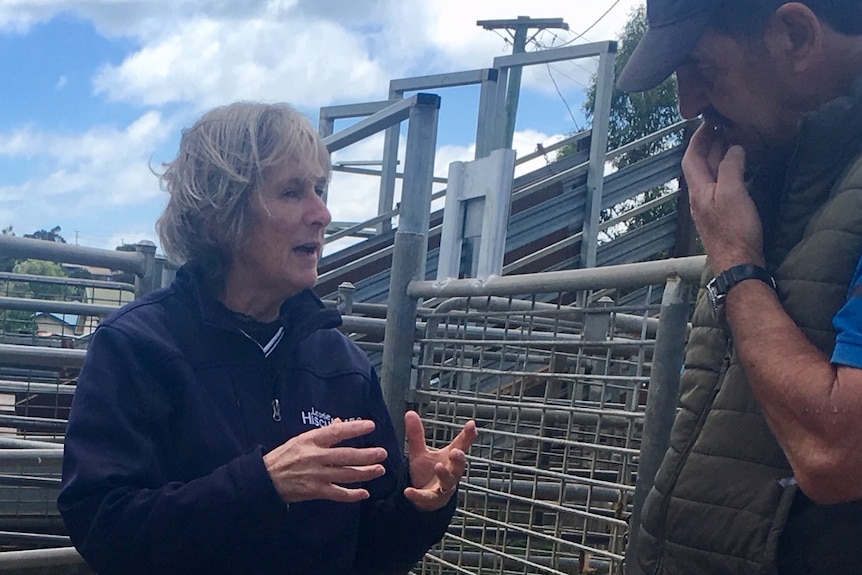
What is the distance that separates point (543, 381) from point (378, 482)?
622 millimetres

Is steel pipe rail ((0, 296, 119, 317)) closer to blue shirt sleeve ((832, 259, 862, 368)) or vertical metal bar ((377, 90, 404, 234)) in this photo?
vertical metal bar ((377, 90, 404, 234))

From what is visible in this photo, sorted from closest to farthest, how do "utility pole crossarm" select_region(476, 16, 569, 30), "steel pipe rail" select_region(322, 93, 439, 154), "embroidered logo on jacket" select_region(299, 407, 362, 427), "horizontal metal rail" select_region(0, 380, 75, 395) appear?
1. "embroidered logo on jacket" select_region(299, 407, 362, 427)
2. "steel pipe rail" select_region(322, 93, 439, 154)
3. "horizontal metal rail" select_region(0, 380, 75, 395)
4. "utility pole crossarm" select_region(476, 16, 569, 30)

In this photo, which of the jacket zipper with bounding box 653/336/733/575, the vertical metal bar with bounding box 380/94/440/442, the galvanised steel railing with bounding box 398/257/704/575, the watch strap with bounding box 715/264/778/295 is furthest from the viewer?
the vertical metal bar with bounding box 380/94/440/442

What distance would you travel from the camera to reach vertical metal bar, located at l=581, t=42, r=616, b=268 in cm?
794

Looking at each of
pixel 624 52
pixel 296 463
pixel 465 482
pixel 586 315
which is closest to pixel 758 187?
pixel 586 315

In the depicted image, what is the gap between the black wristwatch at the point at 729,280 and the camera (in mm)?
1740

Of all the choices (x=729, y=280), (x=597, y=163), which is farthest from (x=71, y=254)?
(x=597, y=163)

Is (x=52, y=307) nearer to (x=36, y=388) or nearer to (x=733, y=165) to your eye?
(x=36, y=388)

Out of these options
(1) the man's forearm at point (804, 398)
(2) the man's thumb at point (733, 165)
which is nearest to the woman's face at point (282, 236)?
(2) the man's thumb at point (733, 165)

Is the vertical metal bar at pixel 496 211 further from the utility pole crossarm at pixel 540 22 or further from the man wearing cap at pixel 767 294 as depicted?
the utility pole crossarm at pixel 540 22

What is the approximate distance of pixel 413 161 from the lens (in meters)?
3.56

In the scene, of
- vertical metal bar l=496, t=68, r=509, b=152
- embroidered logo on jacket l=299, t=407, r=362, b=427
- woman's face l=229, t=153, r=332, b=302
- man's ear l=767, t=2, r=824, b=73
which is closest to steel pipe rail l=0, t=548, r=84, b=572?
embroidered logo on jacket l=299, t=407, r=362, b=427

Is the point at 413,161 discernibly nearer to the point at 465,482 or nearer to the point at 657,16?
the point at 465,482

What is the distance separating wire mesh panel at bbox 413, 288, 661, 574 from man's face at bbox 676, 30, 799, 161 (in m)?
0.62
